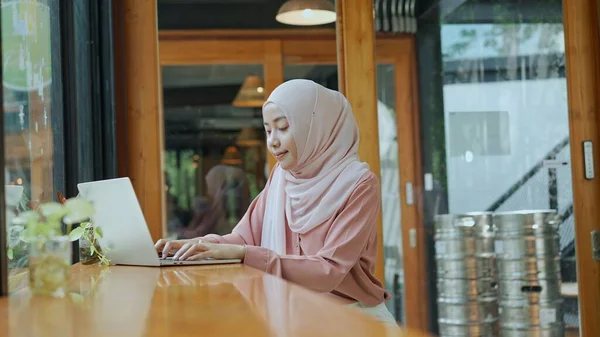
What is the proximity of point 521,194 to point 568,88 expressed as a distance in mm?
501

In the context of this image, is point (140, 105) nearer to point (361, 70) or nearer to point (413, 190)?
point (361, 70)

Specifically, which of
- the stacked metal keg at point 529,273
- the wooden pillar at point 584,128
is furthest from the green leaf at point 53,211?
the wooden pillar at point 584,128

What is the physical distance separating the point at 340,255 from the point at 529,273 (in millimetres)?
1783

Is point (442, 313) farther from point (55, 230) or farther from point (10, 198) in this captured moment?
point (55, 230)

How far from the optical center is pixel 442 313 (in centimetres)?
357

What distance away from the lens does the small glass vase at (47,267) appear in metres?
1.21

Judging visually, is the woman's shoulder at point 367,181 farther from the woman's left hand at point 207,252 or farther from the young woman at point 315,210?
the woman's left hand at point 207,252

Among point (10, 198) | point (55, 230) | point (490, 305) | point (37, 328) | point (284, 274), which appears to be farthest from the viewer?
point (490, 305)

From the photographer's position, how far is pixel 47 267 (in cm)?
121

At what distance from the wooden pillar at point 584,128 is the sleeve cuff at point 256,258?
6.74ft

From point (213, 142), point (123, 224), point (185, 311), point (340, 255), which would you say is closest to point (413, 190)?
point (213, 142)

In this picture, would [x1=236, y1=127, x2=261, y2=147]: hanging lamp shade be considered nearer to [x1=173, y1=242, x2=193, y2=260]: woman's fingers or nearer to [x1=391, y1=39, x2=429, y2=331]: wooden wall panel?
[x1=391, y1=39, x2=429, y2=331]: wooden wall panel

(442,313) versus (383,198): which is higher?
(383,198)

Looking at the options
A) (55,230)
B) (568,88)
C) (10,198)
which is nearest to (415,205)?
(568,88)
